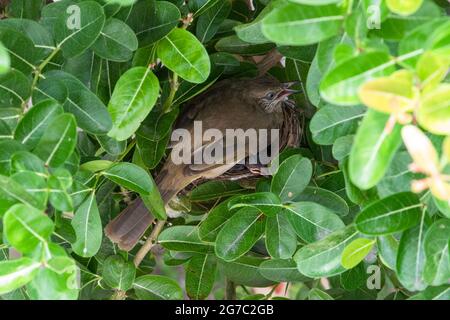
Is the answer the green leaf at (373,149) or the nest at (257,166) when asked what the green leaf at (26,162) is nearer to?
the green leaf at (373,149)

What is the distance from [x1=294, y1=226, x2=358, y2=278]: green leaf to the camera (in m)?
1.27

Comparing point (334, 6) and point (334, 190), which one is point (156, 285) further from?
point (334, 6)

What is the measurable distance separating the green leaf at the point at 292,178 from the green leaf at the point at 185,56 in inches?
10.4

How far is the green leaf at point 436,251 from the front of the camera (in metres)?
1.12

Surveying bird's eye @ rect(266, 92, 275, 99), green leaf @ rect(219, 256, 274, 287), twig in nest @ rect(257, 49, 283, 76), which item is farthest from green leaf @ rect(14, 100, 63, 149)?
bird's eye @ rect(266, 92, 275, 99)

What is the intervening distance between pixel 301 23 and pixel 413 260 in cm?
41

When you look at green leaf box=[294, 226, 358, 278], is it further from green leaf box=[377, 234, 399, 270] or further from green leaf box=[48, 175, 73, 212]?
green leaf box=[48, 175, 73, 212]

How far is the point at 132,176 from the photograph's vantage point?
139 cm

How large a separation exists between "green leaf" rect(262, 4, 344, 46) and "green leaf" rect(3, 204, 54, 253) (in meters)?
0.40

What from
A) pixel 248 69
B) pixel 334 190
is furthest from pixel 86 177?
pixel 248 69

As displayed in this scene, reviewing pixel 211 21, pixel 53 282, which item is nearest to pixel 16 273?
pixel 53 282

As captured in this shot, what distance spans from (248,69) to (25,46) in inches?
28.6

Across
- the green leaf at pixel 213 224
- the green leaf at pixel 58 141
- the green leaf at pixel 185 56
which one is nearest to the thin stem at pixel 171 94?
the green leaf at pixel 185 56

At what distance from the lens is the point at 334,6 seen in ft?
3.28
